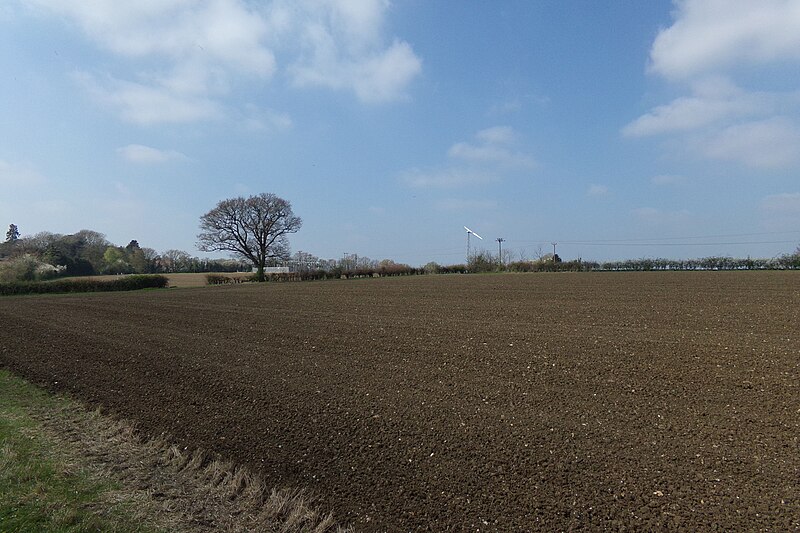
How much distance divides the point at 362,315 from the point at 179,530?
1214 centimetres

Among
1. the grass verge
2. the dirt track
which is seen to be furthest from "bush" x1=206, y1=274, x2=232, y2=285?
the grass verge

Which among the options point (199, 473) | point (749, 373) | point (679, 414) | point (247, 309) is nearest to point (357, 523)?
point (199, 473)

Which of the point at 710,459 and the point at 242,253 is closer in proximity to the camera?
the point at 710,459

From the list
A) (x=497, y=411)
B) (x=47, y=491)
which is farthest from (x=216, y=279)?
(x=497, y=411)

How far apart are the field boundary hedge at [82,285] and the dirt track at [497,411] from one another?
3375 cm

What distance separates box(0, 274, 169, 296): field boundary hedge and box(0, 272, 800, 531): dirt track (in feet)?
111

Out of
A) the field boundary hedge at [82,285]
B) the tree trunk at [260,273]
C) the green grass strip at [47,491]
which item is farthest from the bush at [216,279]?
the green grass strip at [47,491]

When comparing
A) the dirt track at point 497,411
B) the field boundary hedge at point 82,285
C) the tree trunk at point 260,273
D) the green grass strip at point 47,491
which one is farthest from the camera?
the tree trunk at point 260,273

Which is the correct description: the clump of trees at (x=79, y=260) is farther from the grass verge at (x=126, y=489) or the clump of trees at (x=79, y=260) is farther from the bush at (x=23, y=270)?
the grass verge at (x=126, y=489)

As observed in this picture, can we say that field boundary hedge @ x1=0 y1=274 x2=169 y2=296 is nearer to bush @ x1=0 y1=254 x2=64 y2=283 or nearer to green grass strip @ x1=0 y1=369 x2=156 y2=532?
bush @ x1=0 y1=254 x2=64 y2=283

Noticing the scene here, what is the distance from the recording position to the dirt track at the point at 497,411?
13.4 feet

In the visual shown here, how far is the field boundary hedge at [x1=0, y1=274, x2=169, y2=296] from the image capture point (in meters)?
38.0

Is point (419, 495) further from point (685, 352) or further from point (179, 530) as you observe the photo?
point (685, 352)

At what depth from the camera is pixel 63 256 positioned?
64562 mm
